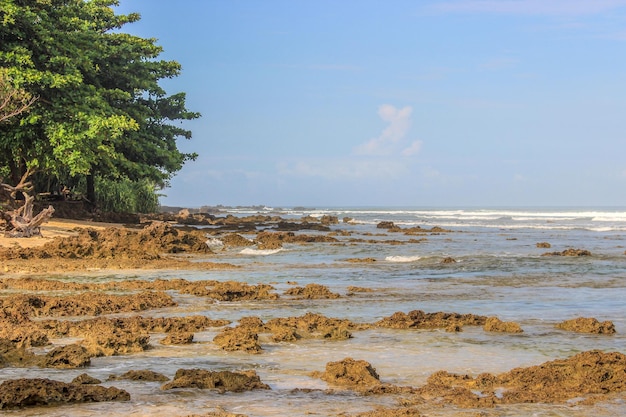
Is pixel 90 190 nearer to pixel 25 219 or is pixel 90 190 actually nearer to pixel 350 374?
pixel 25 219

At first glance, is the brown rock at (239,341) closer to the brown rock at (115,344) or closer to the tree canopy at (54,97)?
the brown rock at (115,344)

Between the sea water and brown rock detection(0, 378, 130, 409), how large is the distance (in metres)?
0.13

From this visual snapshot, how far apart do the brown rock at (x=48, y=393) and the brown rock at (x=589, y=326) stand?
257 inches

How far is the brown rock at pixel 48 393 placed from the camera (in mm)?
6066

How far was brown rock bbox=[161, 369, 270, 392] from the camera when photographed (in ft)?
22.6

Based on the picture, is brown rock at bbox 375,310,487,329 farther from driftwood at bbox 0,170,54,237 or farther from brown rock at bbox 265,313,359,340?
driftwood at bbox 0,170,54,237

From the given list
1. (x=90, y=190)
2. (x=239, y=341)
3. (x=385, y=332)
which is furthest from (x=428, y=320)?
(x=90, y=190)

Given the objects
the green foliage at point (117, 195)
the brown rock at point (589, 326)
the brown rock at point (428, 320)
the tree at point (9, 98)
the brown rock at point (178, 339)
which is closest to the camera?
the brown rock at point (178, 339)

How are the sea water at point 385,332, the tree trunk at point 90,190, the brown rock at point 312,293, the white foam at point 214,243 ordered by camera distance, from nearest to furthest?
the sea water at point 385,332 < the brown rock at point 312,293 < the white foam at point 214,243 < the tree trunk at point 90,190

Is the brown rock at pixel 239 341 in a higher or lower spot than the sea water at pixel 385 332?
higher

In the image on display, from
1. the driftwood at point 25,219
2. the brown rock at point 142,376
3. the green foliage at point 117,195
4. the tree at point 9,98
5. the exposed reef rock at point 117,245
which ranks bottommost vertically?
the brown rock at point 142,376

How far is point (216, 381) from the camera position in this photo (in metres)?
6.98

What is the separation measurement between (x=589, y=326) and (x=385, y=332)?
2780 mm

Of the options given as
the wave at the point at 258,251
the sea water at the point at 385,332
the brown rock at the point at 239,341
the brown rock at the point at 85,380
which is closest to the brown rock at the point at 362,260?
the sea water at the point at 385,332
